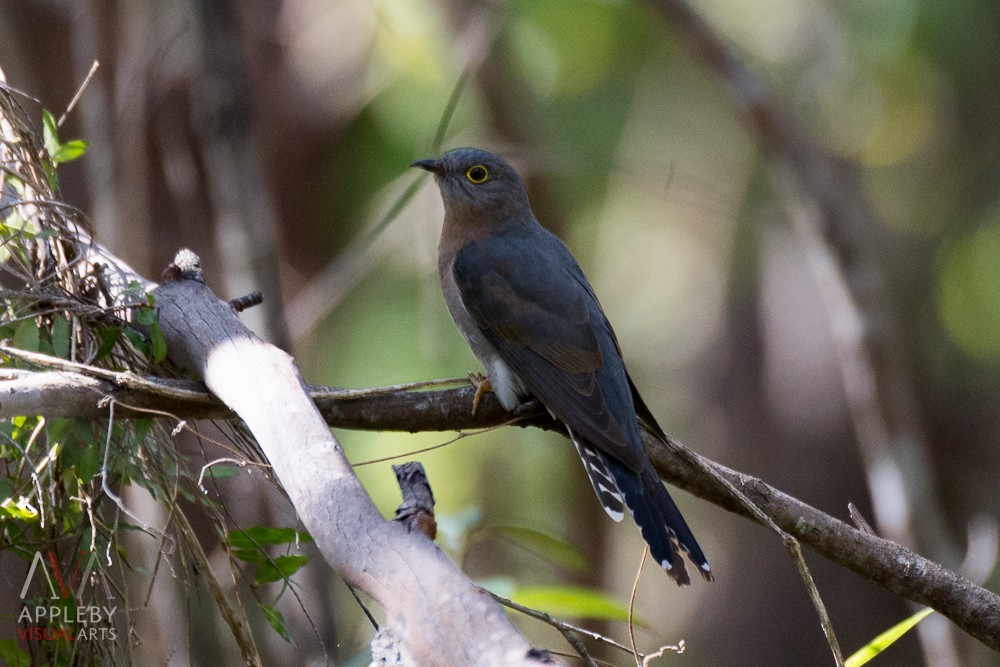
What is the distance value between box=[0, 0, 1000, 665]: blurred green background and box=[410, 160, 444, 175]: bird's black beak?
78 cm

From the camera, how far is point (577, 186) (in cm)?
855

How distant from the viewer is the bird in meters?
3.29

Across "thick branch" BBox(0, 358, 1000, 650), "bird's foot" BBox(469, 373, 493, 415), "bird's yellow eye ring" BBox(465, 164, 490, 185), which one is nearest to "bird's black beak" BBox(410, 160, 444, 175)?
"bird's yellow eye ring" BBox(465, 164, 490, 185)

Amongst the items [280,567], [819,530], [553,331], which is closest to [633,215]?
[553,331]

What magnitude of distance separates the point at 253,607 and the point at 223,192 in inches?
75.9

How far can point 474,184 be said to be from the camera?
15.3 feet

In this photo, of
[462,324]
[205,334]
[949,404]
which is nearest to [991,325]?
[949,404]

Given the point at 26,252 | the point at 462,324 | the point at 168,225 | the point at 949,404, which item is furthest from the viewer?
the point at 949,404

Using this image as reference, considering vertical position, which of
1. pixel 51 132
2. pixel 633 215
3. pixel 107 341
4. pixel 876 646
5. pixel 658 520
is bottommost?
pixel 876 646


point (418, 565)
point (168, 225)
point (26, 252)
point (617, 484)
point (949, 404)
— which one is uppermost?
point (168, 225)

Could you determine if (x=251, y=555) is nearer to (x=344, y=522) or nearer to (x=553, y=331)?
(x=344, y=522)

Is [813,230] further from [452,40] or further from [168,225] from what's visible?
[168,225]

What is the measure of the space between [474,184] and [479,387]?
4.61ft

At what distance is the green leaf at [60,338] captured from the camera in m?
2.55
